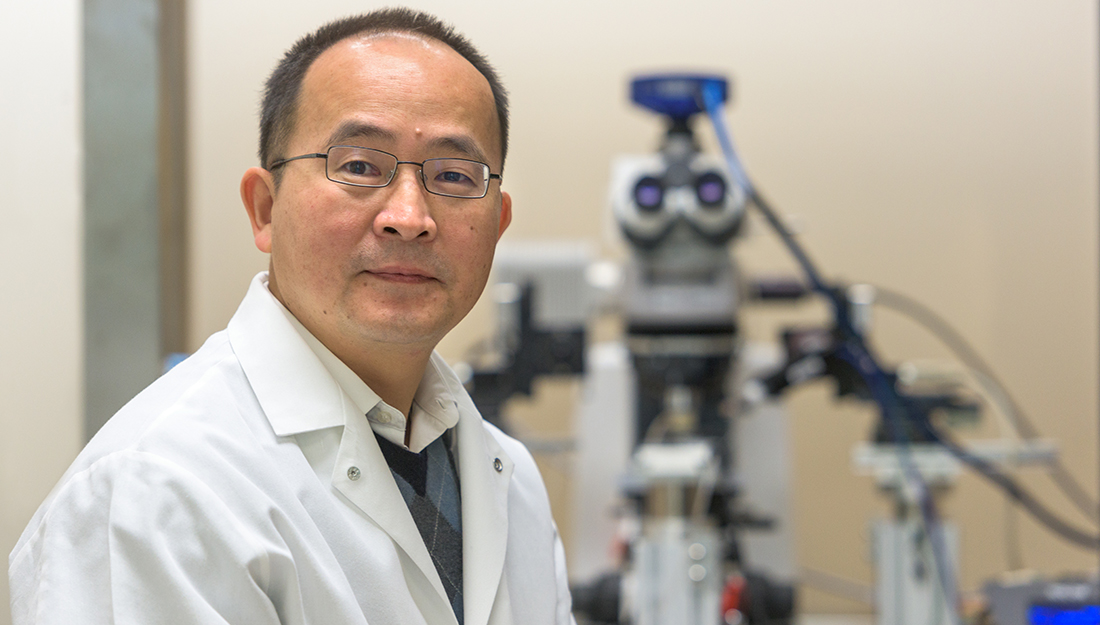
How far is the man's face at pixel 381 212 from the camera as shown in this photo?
792 mm

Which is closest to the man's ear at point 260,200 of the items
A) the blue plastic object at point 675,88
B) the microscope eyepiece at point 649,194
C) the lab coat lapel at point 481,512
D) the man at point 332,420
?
the man at point 332,420

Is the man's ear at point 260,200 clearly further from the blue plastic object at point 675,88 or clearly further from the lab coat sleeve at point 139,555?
the blue plastic object at point 675,88

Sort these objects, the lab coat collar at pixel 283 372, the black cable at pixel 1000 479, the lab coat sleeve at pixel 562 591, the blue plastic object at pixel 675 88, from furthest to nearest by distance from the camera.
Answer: the blue plastic object at pixel 675 88 < the black cable at pixel 1000 479 < the lab coat sleeve at pixel 562 591 < the lab coat collar at pixel 283 372

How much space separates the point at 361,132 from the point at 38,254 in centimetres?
63

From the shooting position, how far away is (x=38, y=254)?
1188 mm

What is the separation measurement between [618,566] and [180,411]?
177 cm

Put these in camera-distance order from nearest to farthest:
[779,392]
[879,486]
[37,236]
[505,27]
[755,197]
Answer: [37,236], [755,197], [779,392], [879,486], [505,27]

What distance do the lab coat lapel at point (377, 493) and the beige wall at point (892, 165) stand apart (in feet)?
7.83

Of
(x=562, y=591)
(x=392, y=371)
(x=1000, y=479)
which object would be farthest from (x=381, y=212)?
(x=1000, y=479)

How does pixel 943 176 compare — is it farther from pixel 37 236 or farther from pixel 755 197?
pixel 37 236

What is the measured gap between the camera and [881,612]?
6.88ft

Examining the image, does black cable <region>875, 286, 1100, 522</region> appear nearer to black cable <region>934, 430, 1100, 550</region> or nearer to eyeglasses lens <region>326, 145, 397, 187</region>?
black cable <region>934, 430, 1100, 550</region>

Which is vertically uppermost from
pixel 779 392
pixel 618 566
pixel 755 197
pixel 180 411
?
pixel 755 197

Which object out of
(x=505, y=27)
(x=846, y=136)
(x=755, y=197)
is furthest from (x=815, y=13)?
(x=755, y=197)
